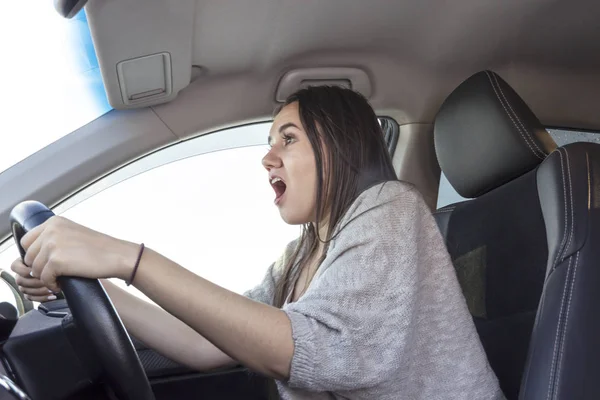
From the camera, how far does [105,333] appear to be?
0.81 metres

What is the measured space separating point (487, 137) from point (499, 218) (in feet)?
0.59

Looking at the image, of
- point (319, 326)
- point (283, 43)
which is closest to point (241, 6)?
point (283, 43)

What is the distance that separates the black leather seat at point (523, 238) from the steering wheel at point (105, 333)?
686 millimetres

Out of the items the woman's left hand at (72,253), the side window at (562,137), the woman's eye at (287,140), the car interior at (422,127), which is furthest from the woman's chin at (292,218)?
the side window at (562,137)

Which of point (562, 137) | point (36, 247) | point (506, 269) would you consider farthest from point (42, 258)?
point (562, 137)

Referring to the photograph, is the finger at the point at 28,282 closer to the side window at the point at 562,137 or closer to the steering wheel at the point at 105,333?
the steering wheel at the point at 105,333

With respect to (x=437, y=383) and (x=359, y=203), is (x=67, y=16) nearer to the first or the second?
(x=359, y=203)

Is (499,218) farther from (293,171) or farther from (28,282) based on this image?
(28,282)

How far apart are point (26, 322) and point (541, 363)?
0.83 m

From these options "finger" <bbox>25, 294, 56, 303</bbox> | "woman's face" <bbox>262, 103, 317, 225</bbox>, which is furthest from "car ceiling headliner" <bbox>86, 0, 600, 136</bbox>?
"finger" <bbox>25, 294, 56, 303</bbox>

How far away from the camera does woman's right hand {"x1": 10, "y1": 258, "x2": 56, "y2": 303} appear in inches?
42.5

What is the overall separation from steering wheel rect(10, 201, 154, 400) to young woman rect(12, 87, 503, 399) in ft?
0.07

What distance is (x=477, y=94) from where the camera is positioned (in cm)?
154

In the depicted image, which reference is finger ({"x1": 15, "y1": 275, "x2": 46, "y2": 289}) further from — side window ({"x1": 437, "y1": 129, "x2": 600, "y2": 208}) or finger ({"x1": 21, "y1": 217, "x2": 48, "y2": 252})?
side window ({"x1": 437, "y1": 129, "x2": 600, "y2": 208})
